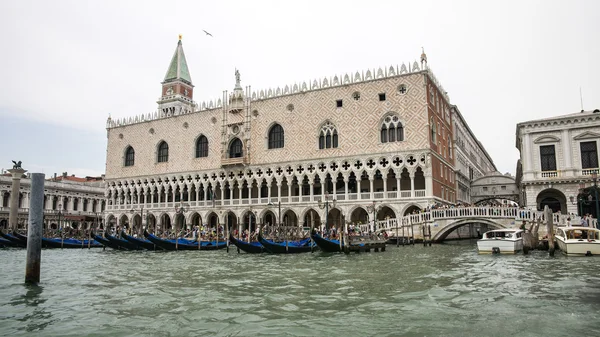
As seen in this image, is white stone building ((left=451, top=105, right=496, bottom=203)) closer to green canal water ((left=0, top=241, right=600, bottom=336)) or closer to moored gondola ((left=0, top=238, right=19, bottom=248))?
green canal water ((left=0, top=241, right=600, bottom=336))

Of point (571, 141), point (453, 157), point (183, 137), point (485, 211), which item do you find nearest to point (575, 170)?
point (571, 141)

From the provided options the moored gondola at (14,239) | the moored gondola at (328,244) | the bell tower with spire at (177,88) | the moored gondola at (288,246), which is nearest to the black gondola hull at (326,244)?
the moored gondola at (328,244)

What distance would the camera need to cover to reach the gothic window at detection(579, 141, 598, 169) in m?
20.3

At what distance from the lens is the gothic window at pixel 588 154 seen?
20266 millimetres

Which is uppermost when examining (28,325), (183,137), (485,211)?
(183,137)

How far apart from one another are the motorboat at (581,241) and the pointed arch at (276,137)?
605 inches

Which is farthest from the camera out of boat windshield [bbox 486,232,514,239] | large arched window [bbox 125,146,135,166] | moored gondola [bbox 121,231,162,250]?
large arched window [bbox 125,146,135,166]

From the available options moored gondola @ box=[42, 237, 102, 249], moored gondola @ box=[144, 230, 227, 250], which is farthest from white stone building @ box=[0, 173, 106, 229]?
moored gondola @ box=[144, 230, 227, 250]

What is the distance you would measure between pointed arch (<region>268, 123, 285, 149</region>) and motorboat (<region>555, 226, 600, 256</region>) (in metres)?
15.4

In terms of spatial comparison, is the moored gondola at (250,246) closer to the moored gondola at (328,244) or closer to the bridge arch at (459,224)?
the moored gondola at (328,244)

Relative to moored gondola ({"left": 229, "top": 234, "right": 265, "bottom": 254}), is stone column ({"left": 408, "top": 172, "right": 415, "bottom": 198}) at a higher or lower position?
higher

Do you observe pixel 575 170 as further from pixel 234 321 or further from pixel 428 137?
pixel 234 321

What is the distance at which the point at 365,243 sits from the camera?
52.2ft

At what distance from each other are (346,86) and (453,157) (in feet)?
29.0
